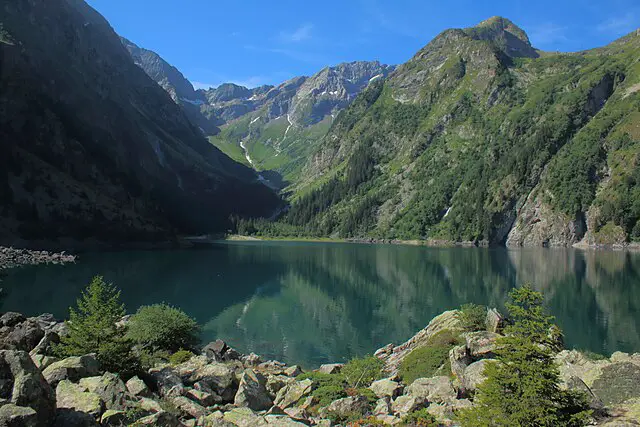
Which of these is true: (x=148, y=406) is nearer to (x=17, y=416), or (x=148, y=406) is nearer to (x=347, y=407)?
(x=17, y=416)

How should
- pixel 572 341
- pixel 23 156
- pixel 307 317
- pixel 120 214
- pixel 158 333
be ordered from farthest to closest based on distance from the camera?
pixel 120 214, pixel 23 156, pixel 307 317, pixel 572 341, pixel 158 333

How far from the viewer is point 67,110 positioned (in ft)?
634

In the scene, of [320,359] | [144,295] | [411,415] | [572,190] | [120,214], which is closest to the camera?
[411,415]

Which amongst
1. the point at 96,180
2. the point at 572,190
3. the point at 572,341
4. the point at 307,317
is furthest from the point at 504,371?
the point at 572,190

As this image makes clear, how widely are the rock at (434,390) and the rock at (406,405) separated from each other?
14.0 inches

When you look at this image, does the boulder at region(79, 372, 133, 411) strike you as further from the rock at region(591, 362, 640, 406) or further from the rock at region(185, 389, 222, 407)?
the rock at region(591, 362, 640, 406)

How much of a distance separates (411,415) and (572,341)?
108ft

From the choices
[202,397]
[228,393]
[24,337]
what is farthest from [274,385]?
[24,337]

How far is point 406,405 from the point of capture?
18531mm

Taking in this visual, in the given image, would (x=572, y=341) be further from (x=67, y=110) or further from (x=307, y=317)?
(x=67, y=110)

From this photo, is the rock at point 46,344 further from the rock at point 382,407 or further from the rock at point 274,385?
the rock at point 382,407

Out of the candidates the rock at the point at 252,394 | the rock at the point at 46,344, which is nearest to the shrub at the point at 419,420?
the rock at the point at 252,394

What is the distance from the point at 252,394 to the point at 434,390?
851cm

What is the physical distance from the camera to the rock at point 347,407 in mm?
18750
